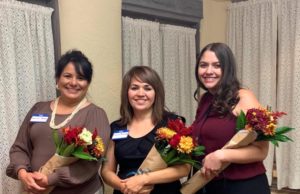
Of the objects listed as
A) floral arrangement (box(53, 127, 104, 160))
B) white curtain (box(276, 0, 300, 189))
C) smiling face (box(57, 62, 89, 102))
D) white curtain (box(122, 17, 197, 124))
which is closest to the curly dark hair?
smiling face (box(57, 62, 89, 102))

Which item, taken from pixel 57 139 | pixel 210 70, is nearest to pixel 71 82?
pixel 57 139

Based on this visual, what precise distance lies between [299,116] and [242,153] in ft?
6.19

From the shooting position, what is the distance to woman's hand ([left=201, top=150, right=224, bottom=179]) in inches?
69.4

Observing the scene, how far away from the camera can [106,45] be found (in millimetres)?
2775

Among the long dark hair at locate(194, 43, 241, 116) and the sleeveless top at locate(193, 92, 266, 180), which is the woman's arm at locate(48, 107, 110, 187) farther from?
the long dark hair at locate(194, 43, 241, 116)

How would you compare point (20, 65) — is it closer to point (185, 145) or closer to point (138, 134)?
point (138, 134)

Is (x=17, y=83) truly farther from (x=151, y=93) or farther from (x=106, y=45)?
(x=151, y=93)

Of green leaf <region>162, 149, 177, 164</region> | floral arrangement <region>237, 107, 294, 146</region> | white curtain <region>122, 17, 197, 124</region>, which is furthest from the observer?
white curtain <region>122, 17, 197, 124</region>

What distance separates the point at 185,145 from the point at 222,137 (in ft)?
0.90

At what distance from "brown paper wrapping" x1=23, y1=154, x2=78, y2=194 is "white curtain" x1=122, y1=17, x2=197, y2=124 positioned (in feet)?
4.50

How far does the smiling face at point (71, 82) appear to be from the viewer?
201 cm

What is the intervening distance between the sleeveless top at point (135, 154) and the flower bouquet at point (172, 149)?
6cm

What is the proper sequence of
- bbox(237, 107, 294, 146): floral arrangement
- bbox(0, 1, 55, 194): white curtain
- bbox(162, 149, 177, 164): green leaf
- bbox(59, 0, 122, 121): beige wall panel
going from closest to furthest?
bbox(237, 107, 294, 146): floral arrangement, bbox(162, 149, 177, 164): green leaf, bbox(0, 1, 55, 194): white curtain, bbox(59, 0, 122, 121): beige wall panel

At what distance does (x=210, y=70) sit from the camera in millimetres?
1945
